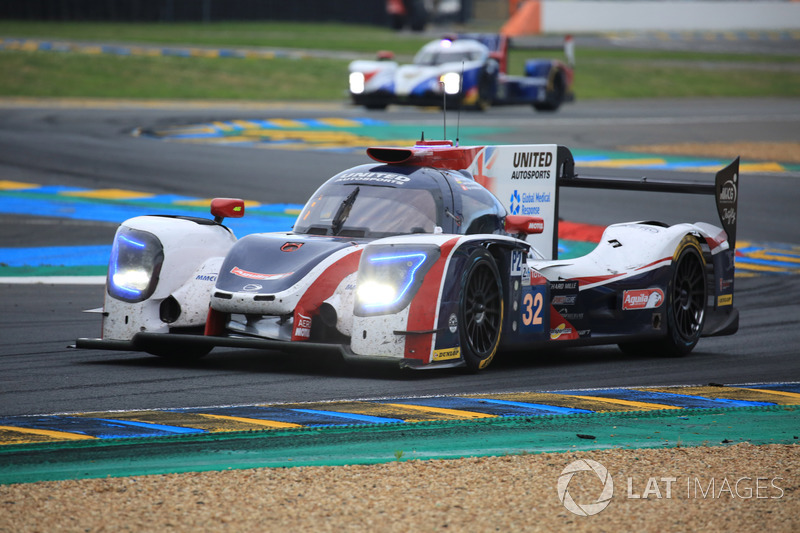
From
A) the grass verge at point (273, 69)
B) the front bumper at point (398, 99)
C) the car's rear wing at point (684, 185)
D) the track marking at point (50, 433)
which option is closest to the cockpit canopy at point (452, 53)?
the front bumper at point (398, 99)

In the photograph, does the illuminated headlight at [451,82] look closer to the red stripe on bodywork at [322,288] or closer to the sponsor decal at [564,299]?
the sponsor decal at [564,299]

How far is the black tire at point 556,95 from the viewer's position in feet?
113

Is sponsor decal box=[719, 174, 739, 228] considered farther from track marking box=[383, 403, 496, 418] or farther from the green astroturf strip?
track marking box=[383, 403, 496, 418]

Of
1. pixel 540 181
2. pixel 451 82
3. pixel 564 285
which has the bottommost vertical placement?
pixel 564 285

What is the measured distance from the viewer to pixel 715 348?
10.6 meters

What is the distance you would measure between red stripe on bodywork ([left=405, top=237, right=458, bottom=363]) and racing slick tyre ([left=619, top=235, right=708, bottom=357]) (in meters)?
2.58

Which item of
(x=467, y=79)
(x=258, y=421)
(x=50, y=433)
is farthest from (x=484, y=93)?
(x=50, y=433)

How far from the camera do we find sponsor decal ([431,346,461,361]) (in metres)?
8.23

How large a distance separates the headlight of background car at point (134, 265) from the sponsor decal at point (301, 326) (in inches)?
45.5

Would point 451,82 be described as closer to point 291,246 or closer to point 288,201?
point 291,246

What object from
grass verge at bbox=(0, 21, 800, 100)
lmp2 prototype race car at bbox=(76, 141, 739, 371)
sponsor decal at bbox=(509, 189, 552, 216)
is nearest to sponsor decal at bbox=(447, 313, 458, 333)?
lmp2 prototype race car at bbox=(76, 141, 739, 371)

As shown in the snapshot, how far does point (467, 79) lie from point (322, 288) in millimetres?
24192

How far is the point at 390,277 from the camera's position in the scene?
820 centimetres

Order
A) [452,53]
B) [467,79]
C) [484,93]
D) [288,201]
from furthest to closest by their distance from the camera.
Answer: [484,93]
[467,79]
[452,53]
[288,201]
